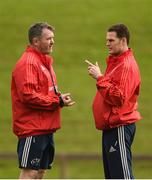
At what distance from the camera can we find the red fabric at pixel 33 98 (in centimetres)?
905

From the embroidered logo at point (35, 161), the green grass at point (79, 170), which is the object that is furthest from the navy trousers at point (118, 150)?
the green grass at point (79, 170)

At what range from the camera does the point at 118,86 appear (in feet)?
29.3

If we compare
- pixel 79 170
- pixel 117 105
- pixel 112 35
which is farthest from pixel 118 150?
pixel 79 170

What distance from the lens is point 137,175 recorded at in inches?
570

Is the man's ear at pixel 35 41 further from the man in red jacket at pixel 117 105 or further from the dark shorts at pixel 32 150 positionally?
the dark shorts at pixel 32 150

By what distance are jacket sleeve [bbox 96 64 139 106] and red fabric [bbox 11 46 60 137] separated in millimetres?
570

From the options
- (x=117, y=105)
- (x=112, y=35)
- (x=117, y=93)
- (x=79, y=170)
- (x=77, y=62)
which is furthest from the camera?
(x=77, y=62)

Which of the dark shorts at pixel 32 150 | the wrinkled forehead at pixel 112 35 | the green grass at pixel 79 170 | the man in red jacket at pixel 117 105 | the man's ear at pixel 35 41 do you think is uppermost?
the wrinkled forehead at pixel 112 35

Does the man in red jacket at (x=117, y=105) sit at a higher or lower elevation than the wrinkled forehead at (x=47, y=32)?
lower

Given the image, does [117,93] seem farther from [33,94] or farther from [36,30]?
[36,30]

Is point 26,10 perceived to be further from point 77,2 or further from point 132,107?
point 132,107

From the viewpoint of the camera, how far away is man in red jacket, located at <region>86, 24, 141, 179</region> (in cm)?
893

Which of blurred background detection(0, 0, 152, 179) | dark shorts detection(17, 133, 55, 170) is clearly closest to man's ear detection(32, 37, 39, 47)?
dark shorts detection(17, 133, 55, 170)

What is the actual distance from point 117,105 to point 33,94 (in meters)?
0.85
